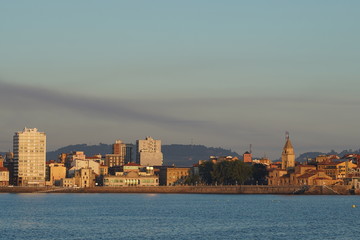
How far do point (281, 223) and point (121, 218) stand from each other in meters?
19.3

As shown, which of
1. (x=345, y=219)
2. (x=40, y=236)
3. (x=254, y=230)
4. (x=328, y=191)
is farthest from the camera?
(x=328, y=191)

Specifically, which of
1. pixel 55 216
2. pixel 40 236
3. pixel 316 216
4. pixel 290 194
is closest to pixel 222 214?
pixel 316 216

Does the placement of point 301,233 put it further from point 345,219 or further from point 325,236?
point 345,219

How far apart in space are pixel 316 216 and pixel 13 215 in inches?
1480

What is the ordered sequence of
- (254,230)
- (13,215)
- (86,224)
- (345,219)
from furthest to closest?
(13,215) → (345,219) → (86,224) → (254,230)

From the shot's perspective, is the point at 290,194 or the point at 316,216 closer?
the point at 316,216

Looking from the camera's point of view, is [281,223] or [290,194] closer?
[281,223]

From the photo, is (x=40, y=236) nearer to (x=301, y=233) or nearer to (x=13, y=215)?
(x=301, y=233)

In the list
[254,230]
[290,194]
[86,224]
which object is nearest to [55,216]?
[86,224]

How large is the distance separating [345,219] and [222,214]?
16438 mm

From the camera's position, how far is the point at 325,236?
7456 centimetres

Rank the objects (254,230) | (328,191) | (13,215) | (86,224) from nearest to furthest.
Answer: (254,230) < (86,224) < (13,215) < (328,191)

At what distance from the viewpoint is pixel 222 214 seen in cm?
10606

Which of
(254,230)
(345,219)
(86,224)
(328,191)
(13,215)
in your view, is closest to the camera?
(254,230)
